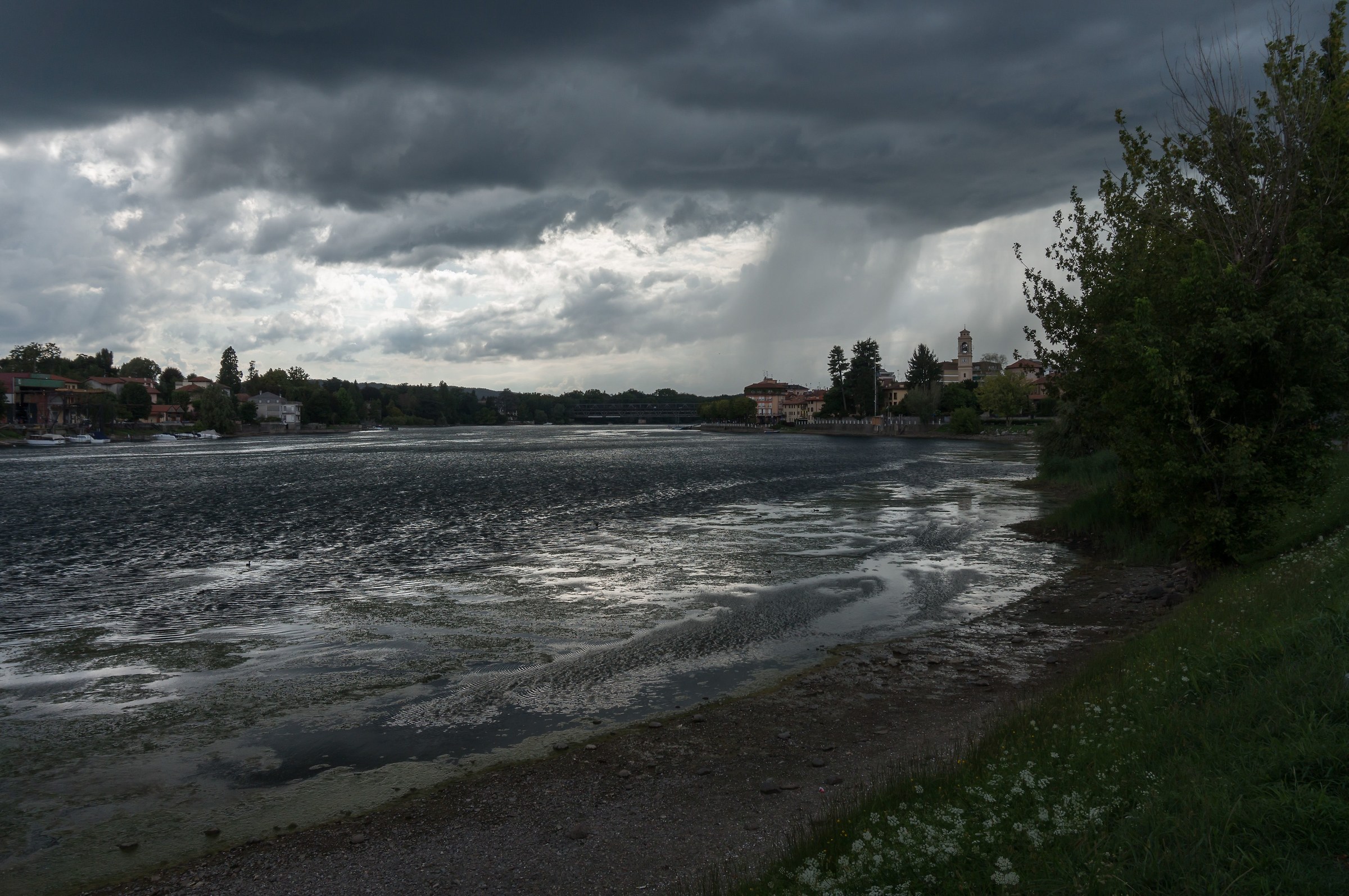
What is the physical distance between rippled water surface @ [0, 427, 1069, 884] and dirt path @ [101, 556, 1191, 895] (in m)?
1.05

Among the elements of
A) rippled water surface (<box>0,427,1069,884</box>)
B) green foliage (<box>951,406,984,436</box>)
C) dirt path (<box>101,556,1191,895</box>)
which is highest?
green foliage (<box>951,406,984,436</box>)

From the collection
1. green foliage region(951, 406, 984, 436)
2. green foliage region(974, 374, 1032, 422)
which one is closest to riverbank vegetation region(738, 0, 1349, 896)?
green foliage region(951, 406, 984, 436)

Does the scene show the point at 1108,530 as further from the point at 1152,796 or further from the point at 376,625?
the point at 376,625

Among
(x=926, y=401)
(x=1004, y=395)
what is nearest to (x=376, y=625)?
(x=1004, y=395)

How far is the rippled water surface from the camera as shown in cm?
1164

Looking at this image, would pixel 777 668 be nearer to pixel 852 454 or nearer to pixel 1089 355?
pixel 1089 355

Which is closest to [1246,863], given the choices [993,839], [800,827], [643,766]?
[993,839]

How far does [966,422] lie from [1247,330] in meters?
164

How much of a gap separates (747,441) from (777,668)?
170 meters

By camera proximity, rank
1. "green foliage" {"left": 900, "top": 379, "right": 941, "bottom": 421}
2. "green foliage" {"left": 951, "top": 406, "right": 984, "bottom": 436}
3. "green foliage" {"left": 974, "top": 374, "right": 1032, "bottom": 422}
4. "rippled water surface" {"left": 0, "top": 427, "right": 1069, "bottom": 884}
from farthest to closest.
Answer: "green foliage" {"left": 900, "top": 379, "right": 941, "bottom": 421} → "green foliage" {"left": 974, "top": 374, "right": 1032, "bottom": 422} → "green foliage" {"left": 951, "top": 406, "right": 984, "bottom": 436} → "rippled water surface" {"left": 0, "top": 427, "right": 1069, "bottom": 884}

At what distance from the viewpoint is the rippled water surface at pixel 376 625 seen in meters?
11.6

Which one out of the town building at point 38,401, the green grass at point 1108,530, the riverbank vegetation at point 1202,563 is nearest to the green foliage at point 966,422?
the green grass at point 1108,530

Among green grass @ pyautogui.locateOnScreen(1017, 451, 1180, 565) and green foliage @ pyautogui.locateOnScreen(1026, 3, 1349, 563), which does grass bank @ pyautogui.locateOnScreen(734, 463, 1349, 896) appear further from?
green grass @ pyautogui.locateOnScreen(1017, 451, 1180, 565)

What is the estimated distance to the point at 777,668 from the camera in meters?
16.6
